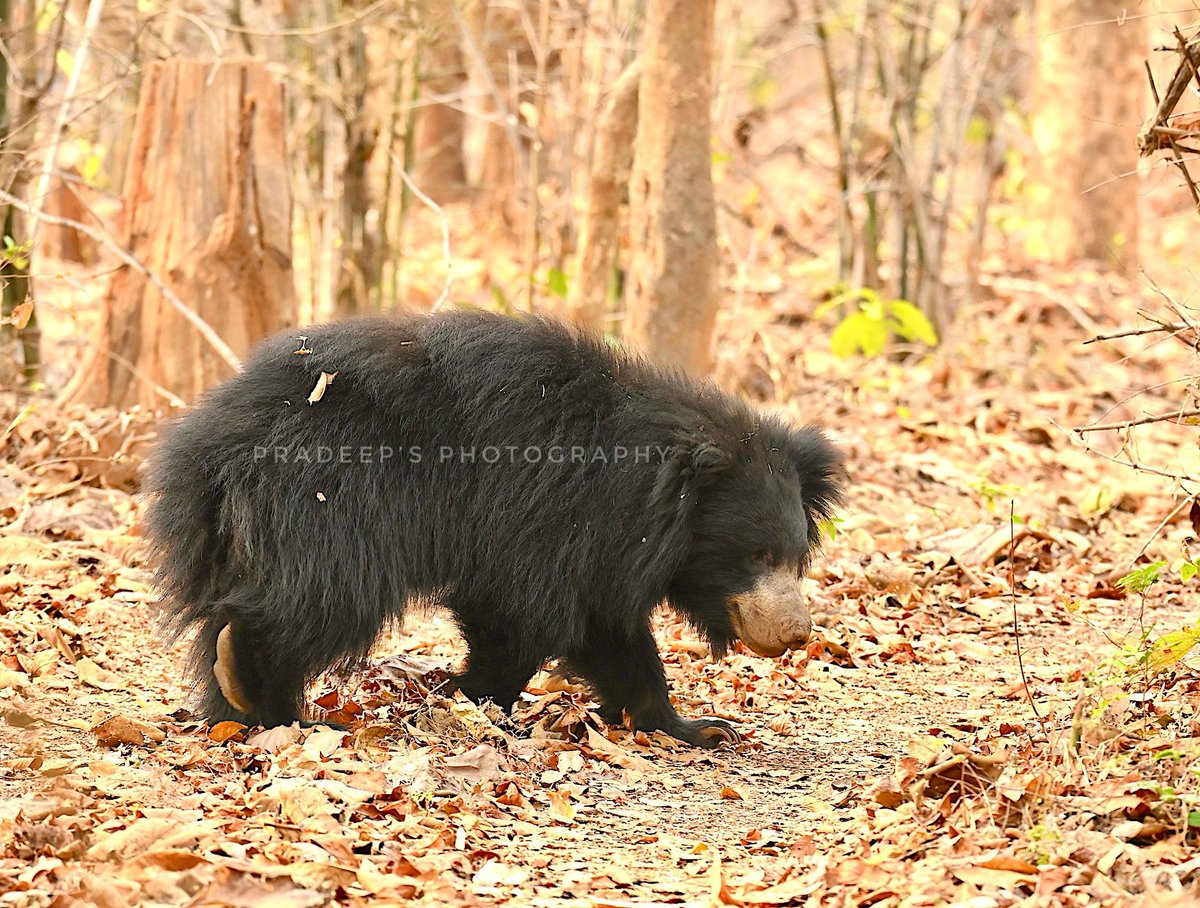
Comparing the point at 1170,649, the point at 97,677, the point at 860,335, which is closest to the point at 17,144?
the point at 97,677

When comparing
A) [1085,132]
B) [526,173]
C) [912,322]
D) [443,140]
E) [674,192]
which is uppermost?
[443,140]

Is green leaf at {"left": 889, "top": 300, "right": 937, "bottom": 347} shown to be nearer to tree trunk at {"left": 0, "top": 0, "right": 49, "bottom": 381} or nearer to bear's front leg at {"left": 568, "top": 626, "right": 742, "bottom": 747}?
bear's front leg at {"left": 568, "top": 626, "right": 742, "bottom": 747}

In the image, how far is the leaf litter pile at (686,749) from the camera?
225cm

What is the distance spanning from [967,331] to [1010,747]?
5.39 metres

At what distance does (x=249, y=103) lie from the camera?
17.9ft

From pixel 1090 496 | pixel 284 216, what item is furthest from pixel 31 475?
pixel 1090 496

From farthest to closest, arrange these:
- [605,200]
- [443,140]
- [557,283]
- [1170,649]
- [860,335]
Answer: [443,140]
[860,335]
[557,283]
[605,200]
[1170,649]

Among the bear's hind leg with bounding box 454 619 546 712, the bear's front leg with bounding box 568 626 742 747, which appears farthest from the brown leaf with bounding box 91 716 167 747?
the bear's front leg with bounding box 568 626 742 747

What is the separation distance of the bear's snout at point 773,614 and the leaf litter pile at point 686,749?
0.94 feet

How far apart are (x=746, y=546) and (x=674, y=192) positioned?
2.37m

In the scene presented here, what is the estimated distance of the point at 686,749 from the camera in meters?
3.46

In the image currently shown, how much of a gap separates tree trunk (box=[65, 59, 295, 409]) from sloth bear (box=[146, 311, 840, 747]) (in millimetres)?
2254

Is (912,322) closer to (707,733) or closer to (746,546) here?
(746,546)

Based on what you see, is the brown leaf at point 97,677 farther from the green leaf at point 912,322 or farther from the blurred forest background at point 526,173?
the green leaf at point 912,322
